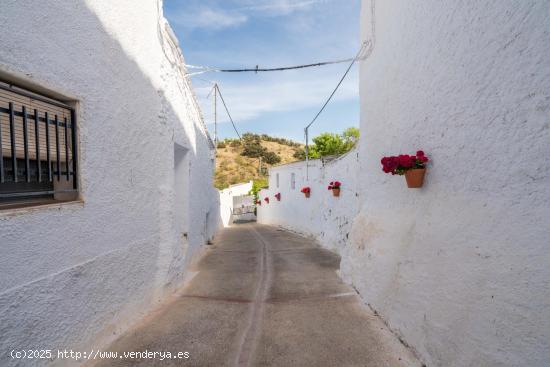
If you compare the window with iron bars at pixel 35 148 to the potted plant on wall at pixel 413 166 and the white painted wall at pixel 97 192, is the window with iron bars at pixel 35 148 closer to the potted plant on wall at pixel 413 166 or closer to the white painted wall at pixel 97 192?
the white painted wall at pixel 97 192

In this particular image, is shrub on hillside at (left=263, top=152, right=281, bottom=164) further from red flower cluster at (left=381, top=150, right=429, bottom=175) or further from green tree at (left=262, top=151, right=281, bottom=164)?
red flower cluster at (left=381, top=150, right=429, bottom=175)

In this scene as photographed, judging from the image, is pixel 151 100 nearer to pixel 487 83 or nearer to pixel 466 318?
pixel 487 83

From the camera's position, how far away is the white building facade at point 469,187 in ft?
6.64

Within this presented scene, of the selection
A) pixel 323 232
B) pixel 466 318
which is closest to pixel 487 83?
pixel 466 318

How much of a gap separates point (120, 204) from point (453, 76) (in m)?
3.95

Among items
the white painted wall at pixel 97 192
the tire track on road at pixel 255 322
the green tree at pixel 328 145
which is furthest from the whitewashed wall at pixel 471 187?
the green tree at pixel 328 145

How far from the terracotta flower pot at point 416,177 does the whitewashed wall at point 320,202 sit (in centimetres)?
268

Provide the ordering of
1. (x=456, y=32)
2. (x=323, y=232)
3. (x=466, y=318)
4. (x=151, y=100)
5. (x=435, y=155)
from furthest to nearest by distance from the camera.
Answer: (x=323, y=232), (x=151, y=100), (x=435, y=155), (x=456, y=32), (x=466, y=318)

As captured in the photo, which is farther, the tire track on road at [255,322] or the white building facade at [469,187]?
the tire track on road at [255,322]

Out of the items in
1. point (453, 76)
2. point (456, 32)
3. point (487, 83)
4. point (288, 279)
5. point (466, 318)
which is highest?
point (456, 32)

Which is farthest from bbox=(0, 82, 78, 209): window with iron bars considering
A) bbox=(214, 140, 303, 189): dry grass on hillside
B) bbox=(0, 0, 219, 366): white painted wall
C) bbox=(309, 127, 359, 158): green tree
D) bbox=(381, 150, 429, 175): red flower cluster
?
bbox=(214, 140, 303, 189): dry grass on hillside

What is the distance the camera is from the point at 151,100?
454 centimetres

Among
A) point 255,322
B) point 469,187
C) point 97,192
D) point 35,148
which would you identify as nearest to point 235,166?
point 255,322

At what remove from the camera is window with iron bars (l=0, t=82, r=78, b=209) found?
7.81 feet
